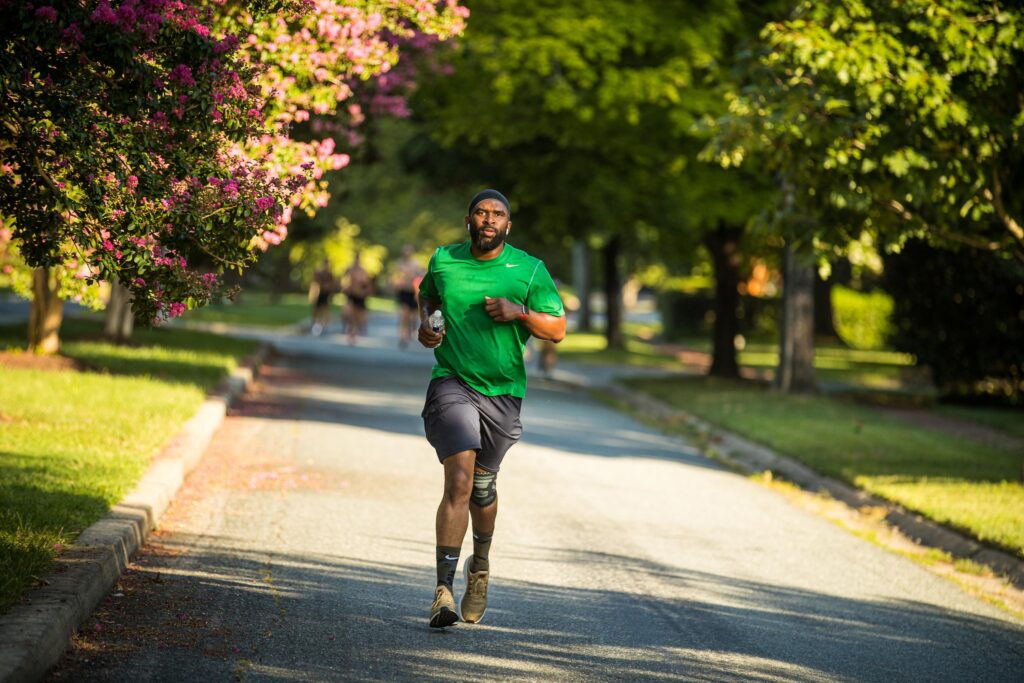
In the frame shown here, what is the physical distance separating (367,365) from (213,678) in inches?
767

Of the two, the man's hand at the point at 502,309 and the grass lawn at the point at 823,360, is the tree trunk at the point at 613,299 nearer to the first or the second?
the grass lawn at the point at 823,360

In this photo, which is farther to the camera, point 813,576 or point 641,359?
point 641,359

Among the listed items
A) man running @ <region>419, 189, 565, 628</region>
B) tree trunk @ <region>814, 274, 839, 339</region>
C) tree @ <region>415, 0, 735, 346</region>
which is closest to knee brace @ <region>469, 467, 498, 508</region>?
man running @ <region>419, 189, 565, 628</region>

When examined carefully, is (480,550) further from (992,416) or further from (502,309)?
(992,416)

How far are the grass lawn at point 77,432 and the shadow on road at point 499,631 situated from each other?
0.51 metres

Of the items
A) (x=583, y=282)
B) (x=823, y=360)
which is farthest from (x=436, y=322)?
(x=583, y=282)

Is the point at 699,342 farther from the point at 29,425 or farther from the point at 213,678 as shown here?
the point at 213,678

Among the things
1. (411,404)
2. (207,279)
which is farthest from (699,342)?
(207,279)

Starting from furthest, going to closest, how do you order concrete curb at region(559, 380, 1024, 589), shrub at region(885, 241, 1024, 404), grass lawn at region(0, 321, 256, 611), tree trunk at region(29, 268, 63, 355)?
shrub at region(885, 241, 1024, 404) → tree trunk at region(29, 268, 63, 355) → concrete curb at region(559, 380, 1024, 589) → grass lawn at region(0, 321, 256, 611)

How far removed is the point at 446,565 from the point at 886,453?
29.6 ft

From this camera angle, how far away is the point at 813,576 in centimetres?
849

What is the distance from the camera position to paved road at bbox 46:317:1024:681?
5910mm

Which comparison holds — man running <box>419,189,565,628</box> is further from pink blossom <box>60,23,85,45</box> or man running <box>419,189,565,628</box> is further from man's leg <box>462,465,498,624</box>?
pink blossom <box>60,23,85,45</box>

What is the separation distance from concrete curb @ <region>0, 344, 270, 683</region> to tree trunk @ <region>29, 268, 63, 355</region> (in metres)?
7.06
